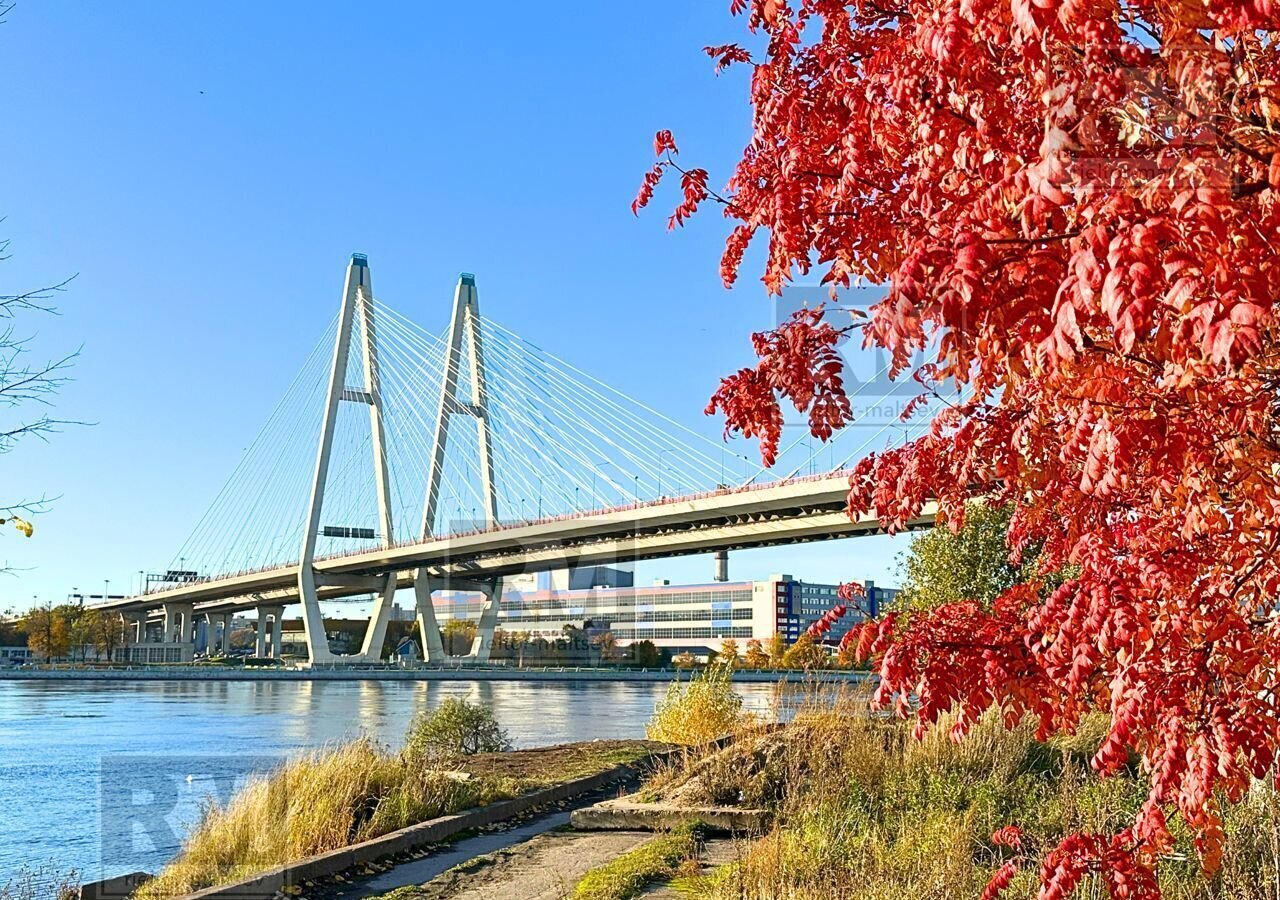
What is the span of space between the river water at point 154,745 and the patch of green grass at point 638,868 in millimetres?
5129

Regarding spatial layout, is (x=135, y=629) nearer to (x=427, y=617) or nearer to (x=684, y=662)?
(x=427, y=617)

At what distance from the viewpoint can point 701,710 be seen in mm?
16391

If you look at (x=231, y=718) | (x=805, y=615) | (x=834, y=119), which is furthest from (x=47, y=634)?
(x=834, y=119)

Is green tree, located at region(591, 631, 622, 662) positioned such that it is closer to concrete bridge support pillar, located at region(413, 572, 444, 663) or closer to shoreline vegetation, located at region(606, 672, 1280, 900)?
concrete bridge support pillar, located at region(413, 572, 444, 663)

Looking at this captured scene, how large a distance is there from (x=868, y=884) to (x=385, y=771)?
5.96m

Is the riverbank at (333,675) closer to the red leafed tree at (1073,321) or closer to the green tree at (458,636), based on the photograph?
the green tree at (458,636)

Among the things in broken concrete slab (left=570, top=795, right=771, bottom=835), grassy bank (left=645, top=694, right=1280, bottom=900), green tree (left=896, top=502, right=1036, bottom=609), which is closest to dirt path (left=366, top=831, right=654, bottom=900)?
broken concrete slab (left=570, top=795, right=771, bottom=835)

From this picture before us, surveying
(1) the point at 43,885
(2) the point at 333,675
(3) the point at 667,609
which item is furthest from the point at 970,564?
(3) the point at 667,609

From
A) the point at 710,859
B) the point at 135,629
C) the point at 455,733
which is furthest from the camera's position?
the point at 135,629

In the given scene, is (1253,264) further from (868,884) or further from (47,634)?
(47,634)

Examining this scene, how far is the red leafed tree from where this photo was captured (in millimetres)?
2371

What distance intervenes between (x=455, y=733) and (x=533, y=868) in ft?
25.2

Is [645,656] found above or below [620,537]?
below

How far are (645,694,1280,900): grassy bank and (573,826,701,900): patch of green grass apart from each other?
15.0 inches
